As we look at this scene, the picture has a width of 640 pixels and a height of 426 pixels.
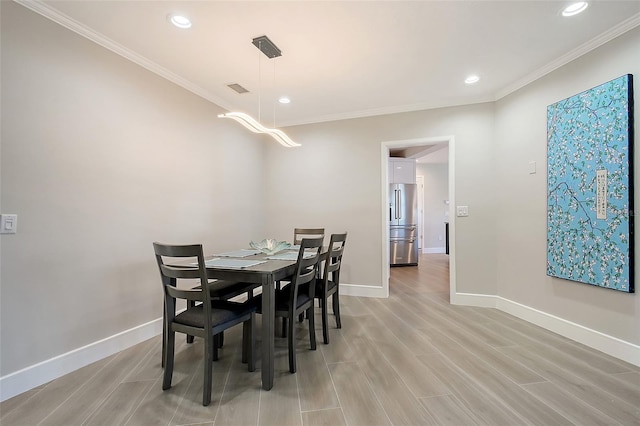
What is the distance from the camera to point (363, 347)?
241cm

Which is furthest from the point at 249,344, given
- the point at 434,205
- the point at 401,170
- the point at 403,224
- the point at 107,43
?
the point at 434,205

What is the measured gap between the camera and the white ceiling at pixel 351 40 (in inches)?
77.7

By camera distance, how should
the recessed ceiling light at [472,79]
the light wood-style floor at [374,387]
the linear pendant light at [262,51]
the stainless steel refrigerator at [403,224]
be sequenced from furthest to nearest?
the stainless steel refrigerator at [403,224]
the recessed ceiling light at [472,79]
the linear pendant light at [262,51]
the light wood-style floor at [374,387]

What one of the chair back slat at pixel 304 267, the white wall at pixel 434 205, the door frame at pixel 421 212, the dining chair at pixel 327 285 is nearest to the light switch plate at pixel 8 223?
the chair back slat at pixel 304 267

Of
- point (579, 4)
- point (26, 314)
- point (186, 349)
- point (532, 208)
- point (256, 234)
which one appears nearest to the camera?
point (26, 314)

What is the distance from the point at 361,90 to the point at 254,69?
49.6 inches

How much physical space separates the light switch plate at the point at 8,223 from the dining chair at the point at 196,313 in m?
0.87

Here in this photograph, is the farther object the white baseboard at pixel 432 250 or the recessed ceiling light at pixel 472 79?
the white baseboard at pixel 432 250

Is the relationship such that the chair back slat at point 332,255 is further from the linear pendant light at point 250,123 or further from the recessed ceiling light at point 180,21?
the recessed ceiling light at point 180,21

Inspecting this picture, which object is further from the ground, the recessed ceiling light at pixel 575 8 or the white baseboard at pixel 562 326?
the recessed ceiling light at pixel 575 8

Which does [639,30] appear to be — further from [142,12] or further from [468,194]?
[142,12]

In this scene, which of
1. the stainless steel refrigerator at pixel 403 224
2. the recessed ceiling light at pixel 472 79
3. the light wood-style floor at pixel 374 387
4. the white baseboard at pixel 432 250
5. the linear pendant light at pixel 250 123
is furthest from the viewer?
the white baseboard at pixel 432 250

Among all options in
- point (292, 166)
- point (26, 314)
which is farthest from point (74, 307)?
point (292, 166)

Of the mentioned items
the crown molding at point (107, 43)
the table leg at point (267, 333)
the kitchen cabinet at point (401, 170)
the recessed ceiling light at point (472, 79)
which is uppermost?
the recessed ceiling light at point (472, 79)
